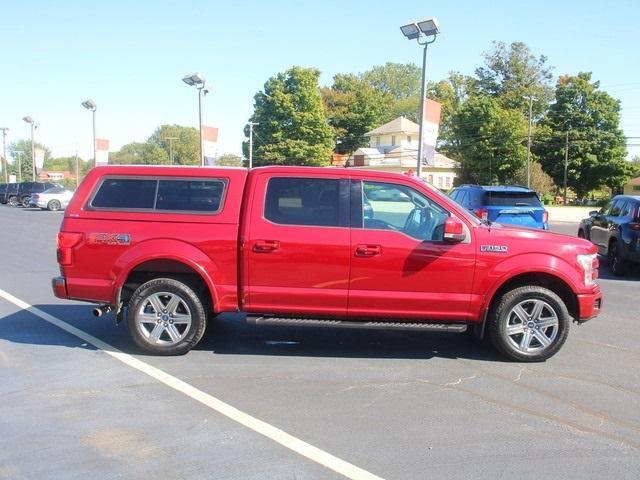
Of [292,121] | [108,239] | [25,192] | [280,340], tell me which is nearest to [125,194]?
[108,239]

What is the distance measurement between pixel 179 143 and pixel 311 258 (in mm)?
137989

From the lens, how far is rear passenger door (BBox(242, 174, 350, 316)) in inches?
235

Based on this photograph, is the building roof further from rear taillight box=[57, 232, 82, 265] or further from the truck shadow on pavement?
rear taillight box=[57, 232, 82, 265]

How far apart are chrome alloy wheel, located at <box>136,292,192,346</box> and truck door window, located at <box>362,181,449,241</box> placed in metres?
2.07

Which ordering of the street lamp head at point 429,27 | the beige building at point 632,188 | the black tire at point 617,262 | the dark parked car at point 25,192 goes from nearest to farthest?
the black tire at point 617,262 → the street lamp head at point 429,27 → the dark parked car at point 25,192 → the beige building at point 632,188

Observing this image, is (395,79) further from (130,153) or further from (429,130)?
(429,130)

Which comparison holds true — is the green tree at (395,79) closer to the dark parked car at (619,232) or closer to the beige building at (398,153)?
the beige building at (398,153)

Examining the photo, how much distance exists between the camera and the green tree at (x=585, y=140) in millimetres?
62000

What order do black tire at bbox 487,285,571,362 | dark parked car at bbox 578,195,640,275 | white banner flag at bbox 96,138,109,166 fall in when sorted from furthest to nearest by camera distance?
white banner flag at bbox 96,138,109,166 → dark parked car at bbox 578,195,640,275 → black tire at bbox 487,285,571,362

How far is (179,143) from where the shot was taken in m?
138

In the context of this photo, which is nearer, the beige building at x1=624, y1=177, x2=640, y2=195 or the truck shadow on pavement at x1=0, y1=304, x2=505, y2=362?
the truck shadow on pavement at x1=0, y1=304, x2=505, y2=362

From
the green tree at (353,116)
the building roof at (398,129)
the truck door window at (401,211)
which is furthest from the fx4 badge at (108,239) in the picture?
the green tree at (353,116)

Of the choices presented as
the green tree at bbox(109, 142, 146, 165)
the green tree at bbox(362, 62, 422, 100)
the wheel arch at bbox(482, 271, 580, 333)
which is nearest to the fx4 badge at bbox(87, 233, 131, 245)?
the wheel arch at bbox(482, 271, 580, 333)

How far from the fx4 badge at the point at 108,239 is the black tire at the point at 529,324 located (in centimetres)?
375
